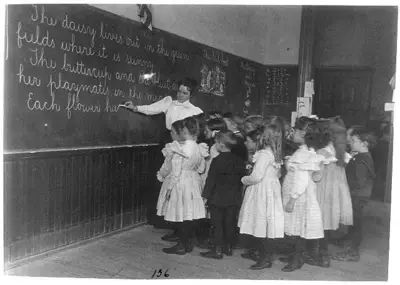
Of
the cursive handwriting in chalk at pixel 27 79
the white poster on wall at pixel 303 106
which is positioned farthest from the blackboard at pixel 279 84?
the cursive handwriting in chalk at pixel 27 79

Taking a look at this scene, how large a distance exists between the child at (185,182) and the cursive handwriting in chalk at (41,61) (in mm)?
955

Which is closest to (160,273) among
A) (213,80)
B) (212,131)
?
(212,131)

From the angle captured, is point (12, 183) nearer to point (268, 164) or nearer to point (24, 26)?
point (24, 26)

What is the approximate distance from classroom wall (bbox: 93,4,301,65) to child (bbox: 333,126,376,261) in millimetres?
2039

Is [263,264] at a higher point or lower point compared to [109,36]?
lower

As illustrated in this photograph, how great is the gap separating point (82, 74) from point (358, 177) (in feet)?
7.31

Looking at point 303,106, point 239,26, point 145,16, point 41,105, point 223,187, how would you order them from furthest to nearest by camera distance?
point 303,106 → point 239,26 → point 145,16 → point 223,187 → point 41,105

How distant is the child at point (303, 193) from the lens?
2.89 meters

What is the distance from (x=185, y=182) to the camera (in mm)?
3189

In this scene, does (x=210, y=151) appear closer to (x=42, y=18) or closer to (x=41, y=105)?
(x=41, y=105)

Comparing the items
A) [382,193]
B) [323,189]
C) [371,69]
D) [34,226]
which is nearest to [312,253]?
[323,189]

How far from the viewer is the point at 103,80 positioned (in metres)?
3.38

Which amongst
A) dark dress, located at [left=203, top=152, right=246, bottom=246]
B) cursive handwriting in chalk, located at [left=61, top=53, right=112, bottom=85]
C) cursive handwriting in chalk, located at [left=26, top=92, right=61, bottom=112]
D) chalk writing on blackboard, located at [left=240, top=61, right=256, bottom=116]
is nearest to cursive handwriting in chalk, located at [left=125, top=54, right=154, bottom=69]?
cursive handwriting in chalk, located at [left=61, top=53, right=112, bottom=85]

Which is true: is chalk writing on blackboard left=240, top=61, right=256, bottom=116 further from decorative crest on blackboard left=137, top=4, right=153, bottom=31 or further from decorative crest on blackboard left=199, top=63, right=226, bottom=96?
decorative crest on blackboard left=137, top=4, right=153, bottom=31
